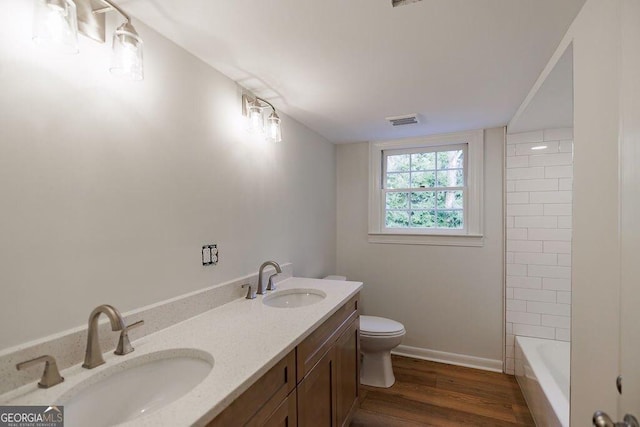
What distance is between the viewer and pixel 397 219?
317cm

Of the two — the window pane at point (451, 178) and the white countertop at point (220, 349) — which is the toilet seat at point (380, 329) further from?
the window pane at point (451, 178)

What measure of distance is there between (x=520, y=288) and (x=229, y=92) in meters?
2.78

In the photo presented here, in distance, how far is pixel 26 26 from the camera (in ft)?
2.97

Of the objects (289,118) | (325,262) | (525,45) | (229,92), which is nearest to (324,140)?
(289,118)

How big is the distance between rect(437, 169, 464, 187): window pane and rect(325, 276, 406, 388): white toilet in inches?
57.4

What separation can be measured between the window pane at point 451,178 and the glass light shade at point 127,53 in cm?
269

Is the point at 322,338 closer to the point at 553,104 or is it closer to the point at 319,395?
the point at 319,395

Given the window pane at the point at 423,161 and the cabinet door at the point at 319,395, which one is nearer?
the cabinet door at the point at 319,395

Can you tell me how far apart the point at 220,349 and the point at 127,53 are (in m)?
1.11

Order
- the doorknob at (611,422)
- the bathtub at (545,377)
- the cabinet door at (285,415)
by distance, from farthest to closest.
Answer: the bathtub at (545,377), the cabinet door at (285,415), the doorknob at (611,422)

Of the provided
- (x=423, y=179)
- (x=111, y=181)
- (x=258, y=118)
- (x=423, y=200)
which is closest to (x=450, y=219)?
(x=423, y=200)

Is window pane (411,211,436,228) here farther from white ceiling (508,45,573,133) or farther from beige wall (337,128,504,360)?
white ceiling (508,45,573,133)

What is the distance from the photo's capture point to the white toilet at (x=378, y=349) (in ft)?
7.80

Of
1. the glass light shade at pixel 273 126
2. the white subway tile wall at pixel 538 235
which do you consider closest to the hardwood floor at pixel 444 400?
the white subway tile wall at pixel 538 235
